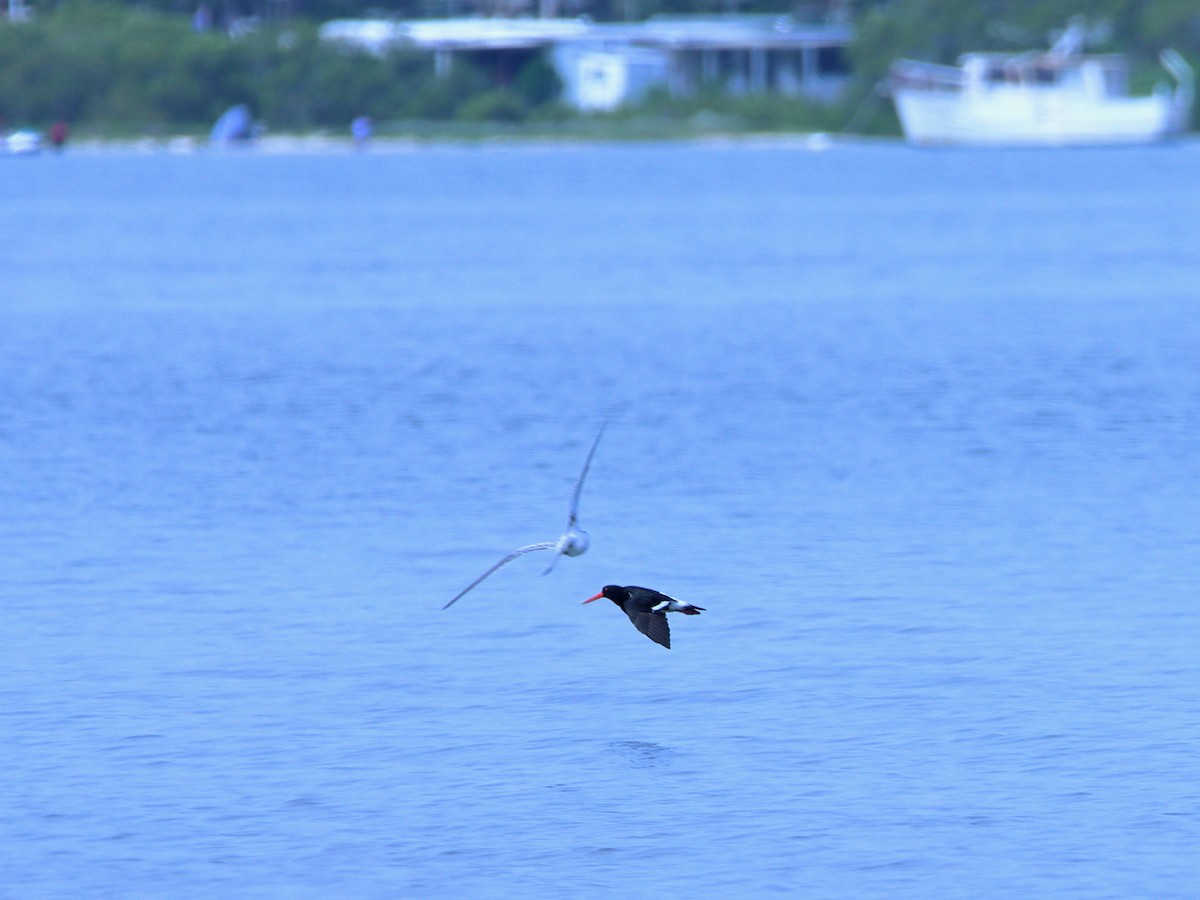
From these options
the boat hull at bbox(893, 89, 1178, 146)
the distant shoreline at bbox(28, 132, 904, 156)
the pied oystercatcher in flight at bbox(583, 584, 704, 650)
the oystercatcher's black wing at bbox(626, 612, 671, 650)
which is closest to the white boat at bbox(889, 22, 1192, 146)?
the boat hull at bbox(893, 89, 1178, 146)

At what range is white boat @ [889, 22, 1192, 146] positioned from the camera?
107 m

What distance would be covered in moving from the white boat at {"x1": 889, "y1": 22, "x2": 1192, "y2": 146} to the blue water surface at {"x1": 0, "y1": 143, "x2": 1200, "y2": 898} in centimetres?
6934

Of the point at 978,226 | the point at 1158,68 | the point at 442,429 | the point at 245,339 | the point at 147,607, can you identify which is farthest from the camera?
the point at 1158,68

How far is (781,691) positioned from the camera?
44.5ft

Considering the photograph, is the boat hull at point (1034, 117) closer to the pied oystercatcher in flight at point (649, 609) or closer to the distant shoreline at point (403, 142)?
the distant shoreline at point (403, 142)

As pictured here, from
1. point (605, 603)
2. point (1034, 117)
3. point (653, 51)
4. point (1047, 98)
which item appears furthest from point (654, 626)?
point (653, 51)

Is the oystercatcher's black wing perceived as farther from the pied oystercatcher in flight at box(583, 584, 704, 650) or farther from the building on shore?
the building on shore

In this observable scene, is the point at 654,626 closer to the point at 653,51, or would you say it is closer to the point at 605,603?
the point at 605,603

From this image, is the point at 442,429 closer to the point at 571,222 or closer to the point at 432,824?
the point at 432,824

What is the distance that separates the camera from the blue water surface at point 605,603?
11234 mm

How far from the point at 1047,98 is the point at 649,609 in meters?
101

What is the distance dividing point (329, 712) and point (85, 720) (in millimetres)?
1430

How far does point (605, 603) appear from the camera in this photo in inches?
634

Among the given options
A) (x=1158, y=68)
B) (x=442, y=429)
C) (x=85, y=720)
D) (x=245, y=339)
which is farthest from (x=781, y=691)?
(x=1158, y=68)
